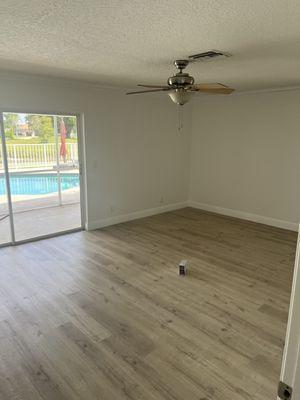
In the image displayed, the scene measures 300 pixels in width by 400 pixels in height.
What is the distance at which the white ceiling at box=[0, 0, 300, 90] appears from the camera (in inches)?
69.1

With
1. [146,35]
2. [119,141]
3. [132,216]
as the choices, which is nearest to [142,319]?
[146,35]

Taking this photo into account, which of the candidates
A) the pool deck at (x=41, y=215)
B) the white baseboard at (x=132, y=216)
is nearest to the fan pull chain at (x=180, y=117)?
the white baseboard at (x=132, y=216)

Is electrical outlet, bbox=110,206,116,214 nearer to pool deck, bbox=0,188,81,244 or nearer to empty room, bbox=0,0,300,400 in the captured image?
empty room, bbox=0,0,300,400

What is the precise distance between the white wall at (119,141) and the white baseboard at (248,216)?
0.55 m

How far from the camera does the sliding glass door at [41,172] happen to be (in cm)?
568

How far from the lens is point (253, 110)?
214 inches

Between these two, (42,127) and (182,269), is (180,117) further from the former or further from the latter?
(182,269)

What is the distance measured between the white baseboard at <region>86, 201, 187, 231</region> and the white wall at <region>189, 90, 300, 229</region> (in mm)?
584

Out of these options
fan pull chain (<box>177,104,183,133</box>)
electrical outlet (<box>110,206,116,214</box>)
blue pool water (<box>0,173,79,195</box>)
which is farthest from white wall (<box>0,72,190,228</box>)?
blue pool water (<box>0,173,79,195</box>)

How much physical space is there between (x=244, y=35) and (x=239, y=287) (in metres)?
2.55

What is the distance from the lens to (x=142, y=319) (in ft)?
8.84

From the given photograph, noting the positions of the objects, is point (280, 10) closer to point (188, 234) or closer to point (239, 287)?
point (239, 287)

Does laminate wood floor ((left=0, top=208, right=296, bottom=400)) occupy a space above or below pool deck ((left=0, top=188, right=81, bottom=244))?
below

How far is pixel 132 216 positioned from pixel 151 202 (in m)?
0.57
